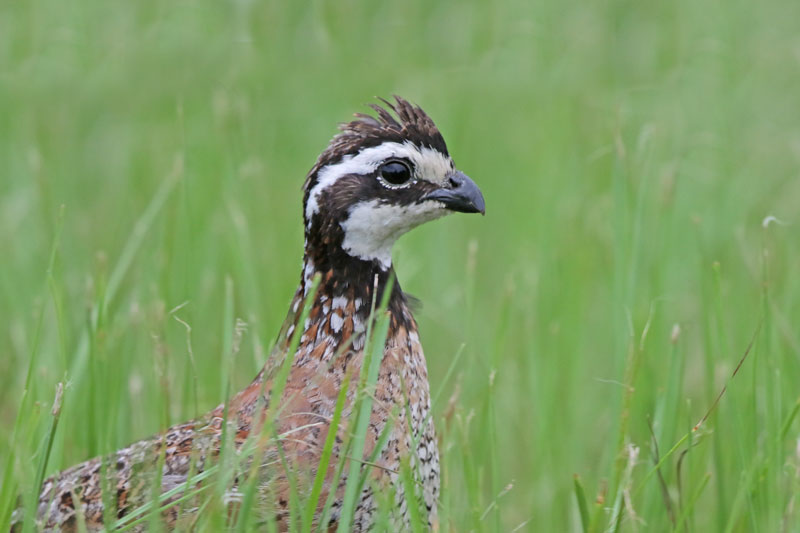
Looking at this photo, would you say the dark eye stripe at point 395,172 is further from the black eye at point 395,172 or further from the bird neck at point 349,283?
the bird neck at point 349,283

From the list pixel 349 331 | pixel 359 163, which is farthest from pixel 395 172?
pixel 349 331

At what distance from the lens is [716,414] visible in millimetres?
4266

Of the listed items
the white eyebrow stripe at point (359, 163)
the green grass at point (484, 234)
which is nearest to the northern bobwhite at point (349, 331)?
the white eyebrow stripe at point (359, 163)

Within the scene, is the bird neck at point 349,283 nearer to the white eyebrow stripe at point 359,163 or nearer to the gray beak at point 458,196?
the white eyebrow stripe at point 359,163

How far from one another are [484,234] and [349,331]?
442cm

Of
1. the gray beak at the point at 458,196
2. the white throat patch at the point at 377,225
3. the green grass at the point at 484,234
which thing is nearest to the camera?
the white throat patch at the point at 377,225

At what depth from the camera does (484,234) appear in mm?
8453

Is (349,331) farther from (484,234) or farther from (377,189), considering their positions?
(484,234)

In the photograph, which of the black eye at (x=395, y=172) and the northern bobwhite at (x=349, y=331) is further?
the black eye at (x=395, y=172)

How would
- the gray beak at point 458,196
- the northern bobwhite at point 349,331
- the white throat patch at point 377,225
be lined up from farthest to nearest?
the gray beak at point 458,196 < the white throat patch at point 377,225 < the northern bobwhite at point 349,331

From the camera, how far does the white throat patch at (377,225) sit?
4141mm

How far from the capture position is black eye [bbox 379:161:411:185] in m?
4.19

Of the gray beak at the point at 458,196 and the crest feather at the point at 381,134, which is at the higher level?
the crest feather at the point at 381,134

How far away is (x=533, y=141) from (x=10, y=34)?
13.6 ft
